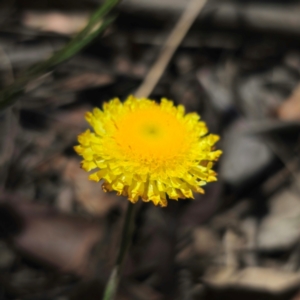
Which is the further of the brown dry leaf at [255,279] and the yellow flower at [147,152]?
the brown dry leaf at [255,279]

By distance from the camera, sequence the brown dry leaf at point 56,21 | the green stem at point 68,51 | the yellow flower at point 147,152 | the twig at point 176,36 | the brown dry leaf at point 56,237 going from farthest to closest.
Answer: the brown dry leaf at point 56,21, the twig at point 176,36, the brown dry leaf at point 56,237, the green stem at point 68,51, the yellow flower at point 147,152

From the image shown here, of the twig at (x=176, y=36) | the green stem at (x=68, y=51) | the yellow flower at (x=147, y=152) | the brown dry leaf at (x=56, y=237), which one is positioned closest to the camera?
the yellow flower at (x=147, y=152)

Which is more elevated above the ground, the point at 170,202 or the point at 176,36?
the point at 176,36

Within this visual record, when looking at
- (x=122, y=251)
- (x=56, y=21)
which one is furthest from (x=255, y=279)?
(x=56, y=21)

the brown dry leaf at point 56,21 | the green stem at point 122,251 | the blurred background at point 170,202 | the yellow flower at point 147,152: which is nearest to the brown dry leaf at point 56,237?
the blurred background at point 170,202

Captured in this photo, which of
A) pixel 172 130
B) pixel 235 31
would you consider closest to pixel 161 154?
pixel 172 130

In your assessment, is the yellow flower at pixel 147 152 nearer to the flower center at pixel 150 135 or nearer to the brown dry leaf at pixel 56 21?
the flower center at pixel 150 135

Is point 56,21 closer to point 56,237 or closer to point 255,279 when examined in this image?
point 56,237
